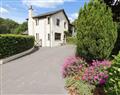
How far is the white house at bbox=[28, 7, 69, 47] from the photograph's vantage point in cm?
3294

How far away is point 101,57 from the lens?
1077 centimetres

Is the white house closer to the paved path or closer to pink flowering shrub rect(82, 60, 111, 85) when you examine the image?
the paved path

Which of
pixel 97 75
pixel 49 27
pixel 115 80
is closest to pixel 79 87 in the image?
pixel 97 75

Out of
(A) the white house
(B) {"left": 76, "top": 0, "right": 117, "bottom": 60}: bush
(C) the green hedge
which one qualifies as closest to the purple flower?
(B) {"left": 76, "top": 0, "right": 117, "bottom": 60}: bush

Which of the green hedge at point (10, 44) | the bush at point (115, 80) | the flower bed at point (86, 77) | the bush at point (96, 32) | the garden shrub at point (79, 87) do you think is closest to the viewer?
the bush at point (115, 80)

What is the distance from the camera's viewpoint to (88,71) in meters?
8.97

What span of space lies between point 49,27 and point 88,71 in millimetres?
24559

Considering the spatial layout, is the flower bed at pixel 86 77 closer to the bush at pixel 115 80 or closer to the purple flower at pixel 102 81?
the purple flower at pixel 102 81

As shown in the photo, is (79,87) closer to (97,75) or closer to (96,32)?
(97,75)

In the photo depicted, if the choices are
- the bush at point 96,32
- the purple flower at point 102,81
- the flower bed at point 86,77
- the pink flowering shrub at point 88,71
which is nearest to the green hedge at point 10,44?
the pink flowering shrub at point 88,71

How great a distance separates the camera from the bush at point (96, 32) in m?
10.5

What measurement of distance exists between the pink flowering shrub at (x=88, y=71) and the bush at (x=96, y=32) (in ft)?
2.60

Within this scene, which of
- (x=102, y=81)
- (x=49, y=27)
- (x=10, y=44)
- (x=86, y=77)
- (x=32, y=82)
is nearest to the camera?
(x=102, y=81)

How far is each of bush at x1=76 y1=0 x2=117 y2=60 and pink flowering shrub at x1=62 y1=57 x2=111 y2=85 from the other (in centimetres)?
79
